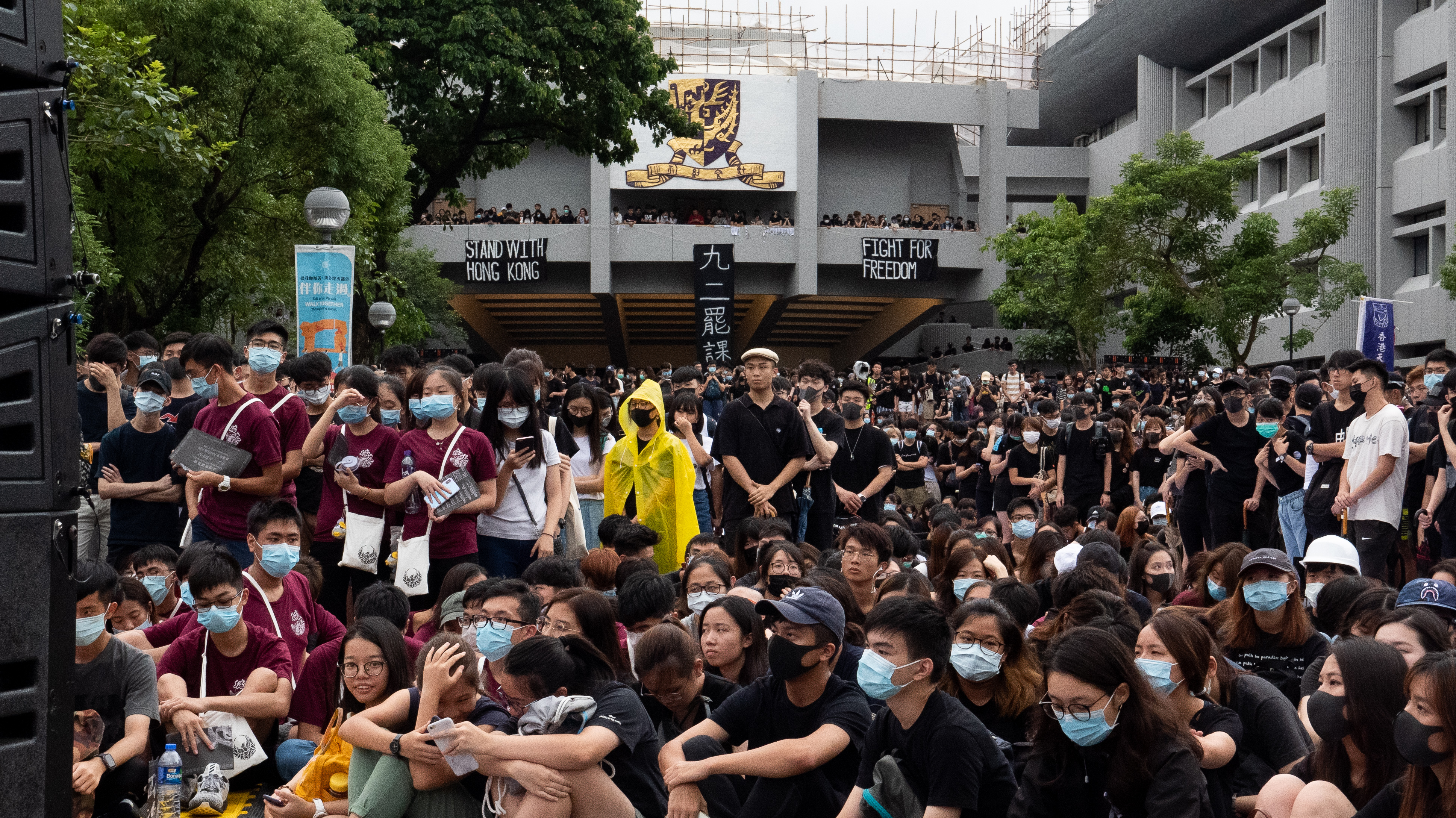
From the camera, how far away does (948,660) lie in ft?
15.7

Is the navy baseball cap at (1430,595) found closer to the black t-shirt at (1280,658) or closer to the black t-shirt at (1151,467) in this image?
the black t-shirt at (1280,658)

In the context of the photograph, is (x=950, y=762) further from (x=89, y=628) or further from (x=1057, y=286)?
Answer: (x=1057, y=286)

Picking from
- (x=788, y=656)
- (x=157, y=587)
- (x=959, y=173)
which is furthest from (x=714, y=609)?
(x=959, y=173)

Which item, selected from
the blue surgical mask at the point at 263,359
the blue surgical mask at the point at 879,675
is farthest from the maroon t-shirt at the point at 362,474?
the blue surgical mask at the point at 879,675

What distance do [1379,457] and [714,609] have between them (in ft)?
18.0

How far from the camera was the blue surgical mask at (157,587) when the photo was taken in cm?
743

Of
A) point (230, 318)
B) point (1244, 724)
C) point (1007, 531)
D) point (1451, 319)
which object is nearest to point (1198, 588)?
point (1244, 724)

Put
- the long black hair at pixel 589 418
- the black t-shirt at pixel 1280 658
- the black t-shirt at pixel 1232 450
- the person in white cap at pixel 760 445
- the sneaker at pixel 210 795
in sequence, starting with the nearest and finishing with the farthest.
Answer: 1. the black t-shirt at pixel 1280 658
2. the sneaker at pixel 210 795
3. the person in white cap at pixel 760 445
4. the long black hair at pixel 589 418
5. the black t-shirt at pixel 1232 450

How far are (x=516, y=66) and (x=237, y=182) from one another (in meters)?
5.68

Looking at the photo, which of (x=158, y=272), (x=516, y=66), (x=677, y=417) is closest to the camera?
(x=677, y=417)

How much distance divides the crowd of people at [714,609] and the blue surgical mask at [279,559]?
0.03 meters

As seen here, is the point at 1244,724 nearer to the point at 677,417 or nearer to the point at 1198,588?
the point at 1198,588

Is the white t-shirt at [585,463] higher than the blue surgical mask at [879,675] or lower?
higher

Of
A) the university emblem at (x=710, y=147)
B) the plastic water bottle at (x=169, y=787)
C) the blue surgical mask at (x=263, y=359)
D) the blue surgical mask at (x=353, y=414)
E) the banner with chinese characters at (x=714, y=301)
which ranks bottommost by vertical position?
the plastic water bottle at (x=169, y=787)
